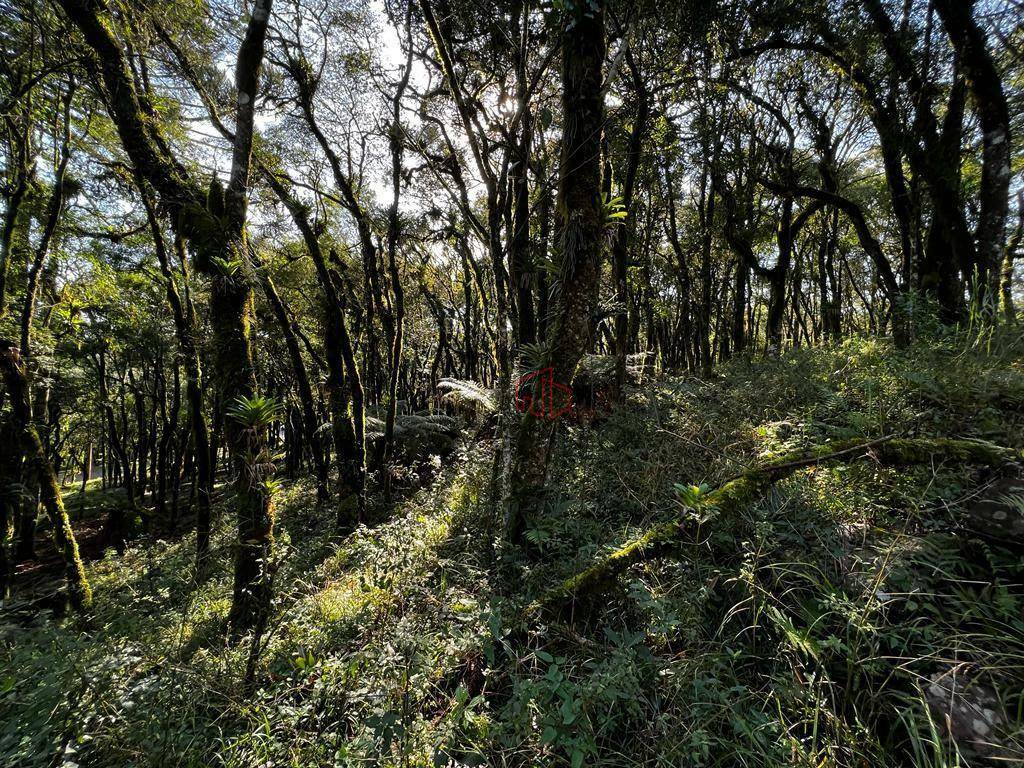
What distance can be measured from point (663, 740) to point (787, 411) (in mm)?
4273

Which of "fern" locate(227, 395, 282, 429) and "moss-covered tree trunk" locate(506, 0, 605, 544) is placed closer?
"moss-covered tree trunk" locate(506, 0, 605, 544)

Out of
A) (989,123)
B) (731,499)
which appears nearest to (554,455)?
(731,499)

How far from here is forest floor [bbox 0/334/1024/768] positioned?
1.78 m

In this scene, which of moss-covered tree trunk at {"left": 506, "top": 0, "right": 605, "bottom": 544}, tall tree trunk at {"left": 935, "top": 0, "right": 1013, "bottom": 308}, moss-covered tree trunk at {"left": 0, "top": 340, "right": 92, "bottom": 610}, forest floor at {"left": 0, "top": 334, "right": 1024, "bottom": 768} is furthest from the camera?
moss-covered tree trunk at {"left": 0, "top": 340, "right": 92, "bottom": 610}

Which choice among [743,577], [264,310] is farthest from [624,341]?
[264,310]

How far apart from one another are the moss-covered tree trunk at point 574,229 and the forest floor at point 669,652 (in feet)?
1.52

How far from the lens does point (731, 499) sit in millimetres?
2732

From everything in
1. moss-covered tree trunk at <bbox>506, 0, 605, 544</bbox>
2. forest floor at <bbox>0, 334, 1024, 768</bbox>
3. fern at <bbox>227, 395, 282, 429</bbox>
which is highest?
moss-covered tree trunk at <bbox>506, 0, 605, 544</bbox>

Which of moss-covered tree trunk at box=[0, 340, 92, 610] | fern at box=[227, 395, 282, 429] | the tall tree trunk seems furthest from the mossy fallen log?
moss-covered tree trunk at box=[0, 340, 92, 610]

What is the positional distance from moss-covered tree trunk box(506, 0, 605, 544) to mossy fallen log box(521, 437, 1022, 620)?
1.21m

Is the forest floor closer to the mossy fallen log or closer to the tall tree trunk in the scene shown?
the mossy fallen log

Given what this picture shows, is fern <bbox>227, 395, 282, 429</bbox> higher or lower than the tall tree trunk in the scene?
lower

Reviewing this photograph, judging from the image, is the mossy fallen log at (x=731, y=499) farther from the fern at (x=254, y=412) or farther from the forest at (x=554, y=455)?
the fern at (x=254, y=412)

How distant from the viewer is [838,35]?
6.96 metres
